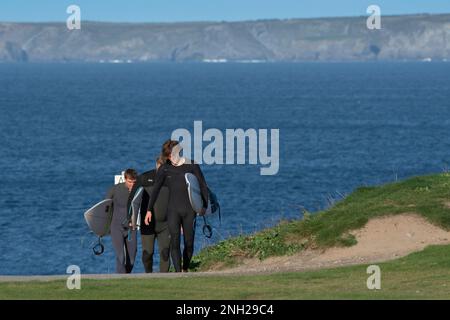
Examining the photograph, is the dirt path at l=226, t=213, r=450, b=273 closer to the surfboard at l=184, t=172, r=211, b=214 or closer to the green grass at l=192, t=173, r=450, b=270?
the green grass at l=192, t=173, r=450, b=270

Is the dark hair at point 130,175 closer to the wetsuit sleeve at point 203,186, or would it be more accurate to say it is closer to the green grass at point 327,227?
the wetsuit sleeve at point 203,186

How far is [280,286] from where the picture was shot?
14961 mm

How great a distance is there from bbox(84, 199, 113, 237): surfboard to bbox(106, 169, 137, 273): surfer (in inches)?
4.2

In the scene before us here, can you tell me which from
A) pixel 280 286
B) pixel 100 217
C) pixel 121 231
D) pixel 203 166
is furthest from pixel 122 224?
pixel 203 166

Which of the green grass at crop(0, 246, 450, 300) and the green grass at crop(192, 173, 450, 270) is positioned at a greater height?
the green grass at crop(192, 173, 450, 270)

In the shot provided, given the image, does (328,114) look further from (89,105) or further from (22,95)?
(22,95)

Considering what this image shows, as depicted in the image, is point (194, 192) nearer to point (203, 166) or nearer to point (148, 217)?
point (148, 217)

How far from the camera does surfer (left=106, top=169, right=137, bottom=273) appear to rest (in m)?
18.2

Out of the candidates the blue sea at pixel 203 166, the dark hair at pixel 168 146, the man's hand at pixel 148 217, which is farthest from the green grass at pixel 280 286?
the blue sea at pixel 203 166

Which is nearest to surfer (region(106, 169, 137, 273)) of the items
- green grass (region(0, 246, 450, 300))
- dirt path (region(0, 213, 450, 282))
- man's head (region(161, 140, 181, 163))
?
man's head (region(161, 140, 181, 163))

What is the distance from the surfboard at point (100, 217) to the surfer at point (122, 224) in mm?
106

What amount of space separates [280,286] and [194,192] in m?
2.89

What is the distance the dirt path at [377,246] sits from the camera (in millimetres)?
18422
